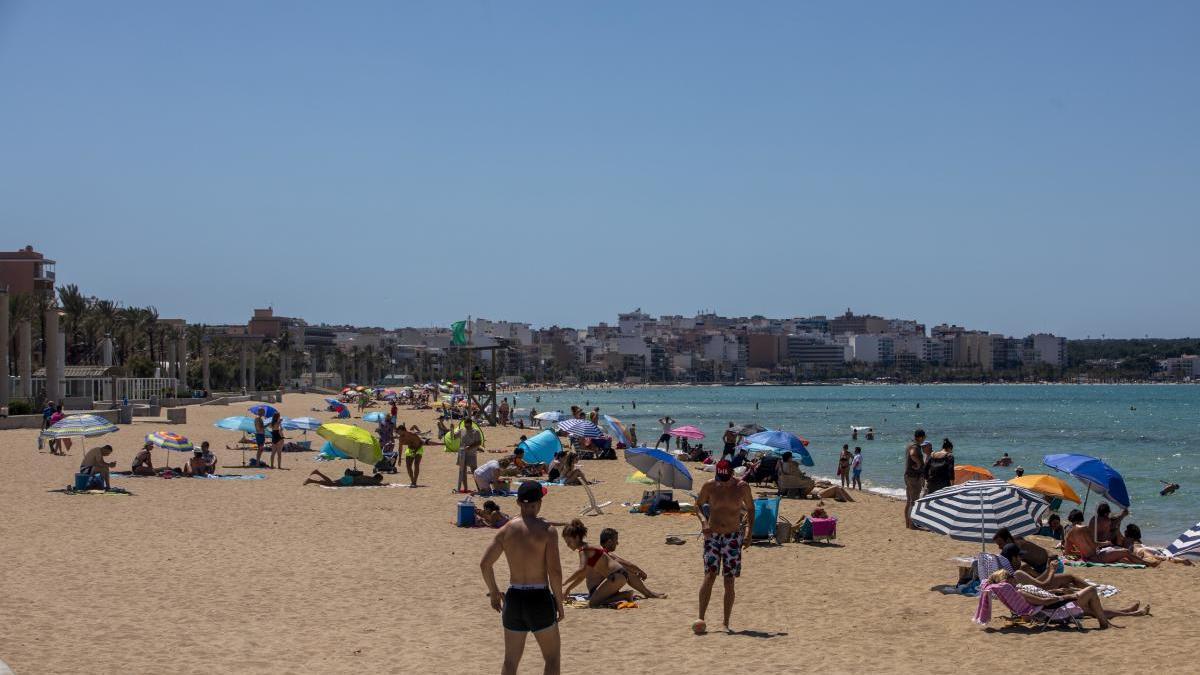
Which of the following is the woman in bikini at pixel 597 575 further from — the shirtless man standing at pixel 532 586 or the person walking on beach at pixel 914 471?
the person walking on beach at pixel 914 471

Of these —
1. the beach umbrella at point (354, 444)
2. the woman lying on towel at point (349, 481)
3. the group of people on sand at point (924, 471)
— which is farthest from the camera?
the woman lying on towel at point (349, 481)

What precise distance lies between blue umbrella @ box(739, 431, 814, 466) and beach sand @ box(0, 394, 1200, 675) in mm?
4190

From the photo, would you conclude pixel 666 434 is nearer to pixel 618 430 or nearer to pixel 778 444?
pixel 618 430

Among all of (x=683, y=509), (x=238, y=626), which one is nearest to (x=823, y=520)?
(x=683, y=509)

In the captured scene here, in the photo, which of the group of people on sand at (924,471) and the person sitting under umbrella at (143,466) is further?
the person sitting under umbrella at (143,466)

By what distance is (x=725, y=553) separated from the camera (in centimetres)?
874

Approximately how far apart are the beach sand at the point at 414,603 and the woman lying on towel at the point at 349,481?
320cm

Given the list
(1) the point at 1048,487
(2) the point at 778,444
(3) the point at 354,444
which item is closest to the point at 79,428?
(3) the point at 354,444

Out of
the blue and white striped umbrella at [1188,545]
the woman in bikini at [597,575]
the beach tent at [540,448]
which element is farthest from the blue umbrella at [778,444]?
the woman in bikini at [597,575]

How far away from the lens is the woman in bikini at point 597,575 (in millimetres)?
9969

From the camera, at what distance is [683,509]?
17016mm

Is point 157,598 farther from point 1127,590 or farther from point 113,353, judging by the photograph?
point 113,353

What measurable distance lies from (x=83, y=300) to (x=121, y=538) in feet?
176

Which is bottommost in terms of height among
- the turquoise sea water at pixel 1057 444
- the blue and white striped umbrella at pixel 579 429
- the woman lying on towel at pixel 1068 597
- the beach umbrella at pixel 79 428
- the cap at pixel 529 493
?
the turquoise sea water at pixel 1057 444
